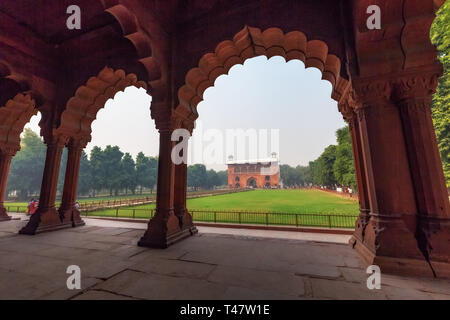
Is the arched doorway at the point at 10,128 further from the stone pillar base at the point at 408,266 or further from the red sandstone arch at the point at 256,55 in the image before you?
the stone pillar base at the point at 408,266

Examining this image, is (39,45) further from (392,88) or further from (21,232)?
(392,88)

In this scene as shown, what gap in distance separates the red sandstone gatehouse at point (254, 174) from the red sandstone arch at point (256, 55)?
77.4 metres

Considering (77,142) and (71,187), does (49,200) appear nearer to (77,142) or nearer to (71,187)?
(71,187)

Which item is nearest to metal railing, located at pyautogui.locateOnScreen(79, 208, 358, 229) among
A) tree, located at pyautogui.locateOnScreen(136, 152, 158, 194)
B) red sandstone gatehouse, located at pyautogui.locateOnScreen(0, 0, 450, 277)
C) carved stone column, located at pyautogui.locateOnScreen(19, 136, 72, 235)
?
carved stone column, located at pyautogui.locateOnScreen(19, 136, 72, 235)

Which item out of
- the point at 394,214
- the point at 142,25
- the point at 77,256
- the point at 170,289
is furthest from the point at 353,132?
the point at 77,256

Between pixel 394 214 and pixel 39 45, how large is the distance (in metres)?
11.2

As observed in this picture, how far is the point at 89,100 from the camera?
737 cm

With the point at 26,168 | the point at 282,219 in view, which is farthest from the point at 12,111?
the point at 26,168

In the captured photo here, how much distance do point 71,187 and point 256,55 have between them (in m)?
8.27

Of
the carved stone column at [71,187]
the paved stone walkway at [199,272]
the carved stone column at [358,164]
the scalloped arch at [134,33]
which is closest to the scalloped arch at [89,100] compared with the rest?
the carved stone column at [71,187]

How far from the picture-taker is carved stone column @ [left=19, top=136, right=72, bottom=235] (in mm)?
6179

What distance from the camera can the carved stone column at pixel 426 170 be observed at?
3.05m

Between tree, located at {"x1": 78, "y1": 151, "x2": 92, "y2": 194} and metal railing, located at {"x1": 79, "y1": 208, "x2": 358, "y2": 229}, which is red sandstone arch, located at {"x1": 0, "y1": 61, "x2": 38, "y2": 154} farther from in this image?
tree, located at {"x1": 78, "y1": 151, "x2": 92, "y2": 194}

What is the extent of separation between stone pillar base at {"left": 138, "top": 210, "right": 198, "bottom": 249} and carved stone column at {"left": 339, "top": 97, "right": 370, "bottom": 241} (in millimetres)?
4357
